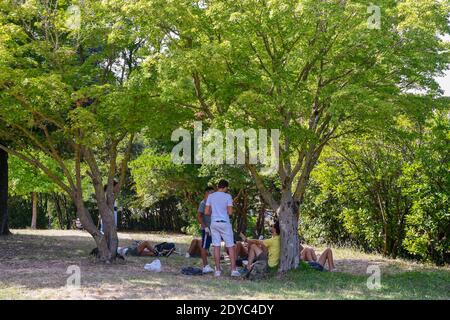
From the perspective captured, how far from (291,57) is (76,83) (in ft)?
14.9

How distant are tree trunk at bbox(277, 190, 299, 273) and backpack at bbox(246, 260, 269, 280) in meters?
0.38

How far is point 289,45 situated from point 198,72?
5.31 ft

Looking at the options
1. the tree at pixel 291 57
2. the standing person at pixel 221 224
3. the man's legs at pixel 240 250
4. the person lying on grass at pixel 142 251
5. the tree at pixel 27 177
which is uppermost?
the tree at pixel 291 57

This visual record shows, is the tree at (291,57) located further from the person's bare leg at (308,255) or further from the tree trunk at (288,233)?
the person's bare leg at (308,255)

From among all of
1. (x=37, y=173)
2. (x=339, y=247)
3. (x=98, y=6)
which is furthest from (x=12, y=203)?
(x=98, y=6)

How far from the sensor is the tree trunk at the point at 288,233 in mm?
9969

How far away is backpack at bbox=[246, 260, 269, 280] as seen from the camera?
9288mm

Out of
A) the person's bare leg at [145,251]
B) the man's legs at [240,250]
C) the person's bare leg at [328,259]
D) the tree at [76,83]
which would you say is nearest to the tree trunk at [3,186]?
the tree at [76,83]

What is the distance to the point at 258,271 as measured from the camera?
31.0ft

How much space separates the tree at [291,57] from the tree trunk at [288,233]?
1.0 inches

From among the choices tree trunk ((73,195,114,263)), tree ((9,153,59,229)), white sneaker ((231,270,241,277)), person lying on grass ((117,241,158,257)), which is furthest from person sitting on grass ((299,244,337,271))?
tree ((9,153,59,229))

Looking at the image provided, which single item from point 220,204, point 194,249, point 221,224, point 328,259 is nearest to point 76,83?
point 220,204

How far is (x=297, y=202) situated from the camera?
10.6 meters

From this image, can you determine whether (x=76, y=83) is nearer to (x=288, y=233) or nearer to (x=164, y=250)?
(x=164, y=250)
